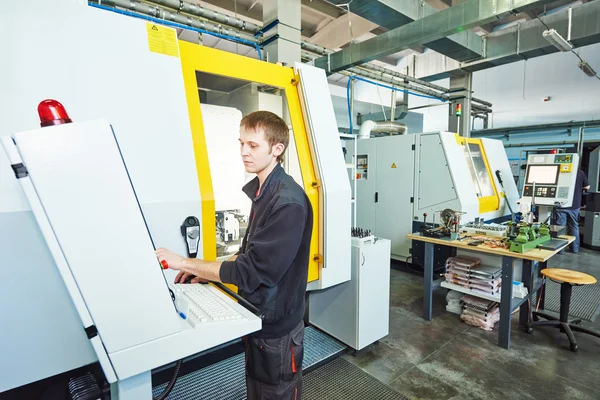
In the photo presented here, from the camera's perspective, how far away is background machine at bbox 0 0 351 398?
0.67m

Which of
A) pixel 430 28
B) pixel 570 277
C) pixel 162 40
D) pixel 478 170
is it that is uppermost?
pixel 430 28

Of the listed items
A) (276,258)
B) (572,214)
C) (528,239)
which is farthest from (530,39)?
(276,258)

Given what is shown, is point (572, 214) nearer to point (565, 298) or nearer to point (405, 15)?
point (565, 298)

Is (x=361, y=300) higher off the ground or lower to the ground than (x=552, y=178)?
lower

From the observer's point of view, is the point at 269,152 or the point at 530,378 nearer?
the point at 269,152

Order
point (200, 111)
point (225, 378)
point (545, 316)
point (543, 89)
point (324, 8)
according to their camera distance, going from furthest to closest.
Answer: point (543, 89), point (324, 8), point (545, 316), point (225, 378), point (200, 111)

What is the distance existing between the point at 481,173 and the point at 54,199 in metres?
4.90

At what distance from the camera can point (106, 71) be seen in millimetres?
1237

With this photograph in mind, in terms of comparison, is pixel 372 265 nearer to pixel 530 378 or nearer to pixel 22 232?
pixel 530 378

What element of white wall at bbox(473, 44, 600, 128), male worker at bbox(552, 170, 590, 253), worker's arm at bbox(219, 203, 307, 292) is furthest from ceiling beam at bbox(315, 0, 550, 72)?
white wall at bbox(473, 44, 600, 128)

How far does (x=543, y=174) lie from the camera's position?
388 centimetres

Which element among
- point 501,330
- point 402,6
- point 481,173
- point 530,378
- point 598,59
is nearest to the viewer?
point 530,378

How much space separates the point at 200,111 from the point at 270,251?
2.90 ft

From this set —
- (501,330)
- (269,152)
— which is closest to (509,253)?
(501,330)
